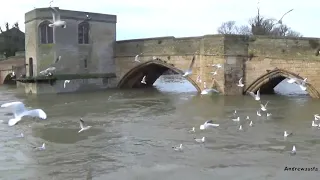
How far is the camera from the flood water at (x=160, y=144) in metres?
10.1

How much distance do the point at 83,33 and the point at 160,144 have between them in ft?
70.4

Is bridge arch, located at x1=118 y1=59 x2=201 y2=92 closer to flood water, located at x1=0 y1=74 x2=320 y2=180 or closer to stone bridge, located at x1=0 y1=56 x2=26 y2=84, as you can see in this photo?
stone bridge, located at x1=0 y1=56 x2=26 y2=84

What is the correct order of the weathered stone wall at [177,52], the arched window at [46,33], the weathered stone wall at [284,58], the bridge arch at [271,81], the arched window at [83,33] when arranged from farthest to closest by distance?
the arched window at [83,33]
the arched window at [46,33]
the weathered stone wall at [177,52]
the bridge arch at [271,81]
the weathered stone wall at [284,58]

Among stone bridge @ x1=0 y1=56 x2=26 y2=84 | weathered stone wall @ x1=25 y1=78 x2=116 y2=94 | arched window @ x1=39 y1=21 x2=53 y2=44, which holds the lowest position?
weathered stone wall @ x1=25 y1=78 x2=116 y2=94

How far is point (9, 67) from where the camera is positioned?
4300 centimetres

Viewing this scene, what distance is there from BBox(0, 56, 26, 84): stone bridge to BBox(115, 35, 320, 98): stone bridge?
14375 millimetres

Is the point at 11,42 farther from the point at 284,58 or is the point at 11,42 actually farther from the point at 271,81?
the point at 284,58

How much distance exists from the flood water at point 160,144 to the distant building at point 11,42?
41.1 metres

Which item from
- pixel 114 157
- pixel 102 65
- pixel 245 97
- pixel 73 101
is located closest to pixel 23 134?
pixel 114 157

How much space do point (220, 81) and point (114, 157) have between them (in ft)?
50.4

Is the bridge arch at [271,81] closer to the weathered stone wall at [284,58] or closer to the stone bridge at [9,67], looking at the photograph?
the weathered stone wall at [284,58]

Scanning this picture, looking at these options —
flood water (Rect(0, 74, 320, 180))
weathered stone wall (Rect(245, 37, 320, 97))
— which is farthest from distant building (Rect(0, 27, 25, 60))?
weathered stone wall (Rect(245, 37, 320, 97))

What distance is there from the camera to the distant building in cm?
5969

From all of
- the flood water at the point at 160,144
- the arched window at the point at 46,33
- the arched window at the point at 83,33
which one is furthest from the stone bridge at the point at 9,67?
the flood water at the point at 160,144
